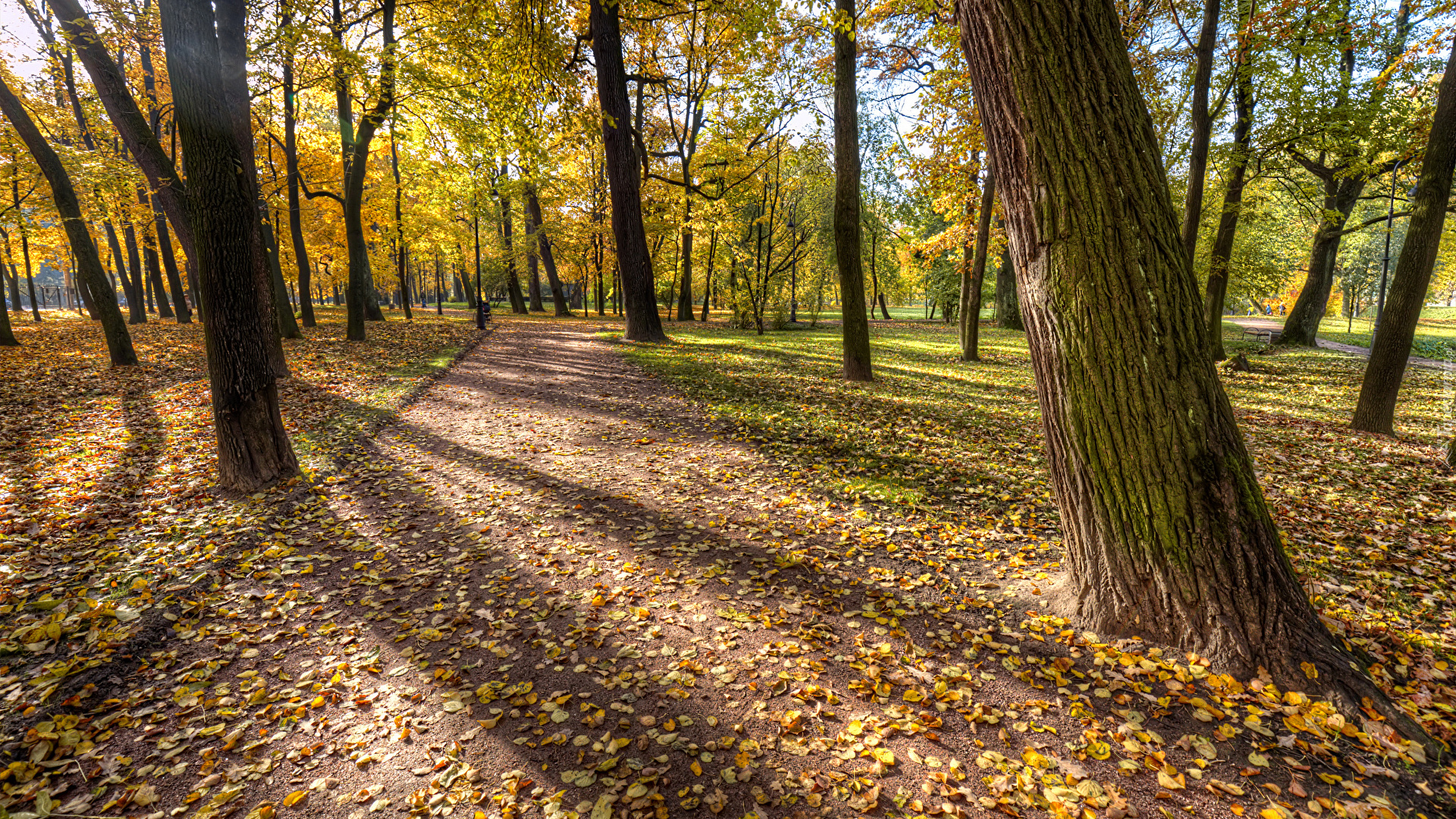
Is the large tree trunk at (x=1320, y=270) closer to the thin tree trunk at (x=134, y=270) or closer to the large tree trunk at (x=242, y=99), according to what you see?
the large tree trunk at (x=242, y=99)

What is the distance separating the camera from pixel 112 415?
8.33 m

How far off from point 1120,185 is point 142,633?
608 centimetres

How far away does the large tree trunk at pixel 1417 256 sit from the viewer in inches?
256

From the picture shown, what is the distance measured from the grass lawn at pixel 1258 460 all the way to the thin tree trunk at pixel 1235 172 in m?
2.09

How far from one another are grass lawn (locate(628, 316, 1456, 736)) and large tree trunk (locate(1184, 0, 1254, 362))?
2067mm

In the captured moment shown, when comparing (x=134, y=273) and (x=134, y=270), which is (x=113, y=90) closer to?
(x=134, y=273)

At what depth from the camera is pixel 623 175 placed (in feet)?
51.4

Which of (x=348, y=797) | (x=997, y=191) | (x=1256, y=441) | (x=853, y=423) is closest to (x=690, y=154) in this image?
(x=853, y=423)

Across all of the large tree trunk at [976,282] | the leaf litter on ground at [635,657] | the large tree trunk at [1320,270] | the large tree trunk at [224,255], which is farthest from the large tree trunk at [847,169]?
the large tree trunk at [1320,270]

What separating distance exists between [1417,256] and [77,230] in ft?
71.1

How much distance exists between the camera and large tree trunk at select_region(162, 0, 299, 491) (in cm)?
521

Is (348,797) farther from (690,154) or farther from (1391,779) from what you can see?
(690,154)

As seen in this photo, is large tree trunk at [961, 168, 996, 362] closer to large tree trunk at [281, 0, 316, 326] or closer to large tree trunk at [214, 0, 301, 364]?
large tree trunk at [214, 0, 301, 364]

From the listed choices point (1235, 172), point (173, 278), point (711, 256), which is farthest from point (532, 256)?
point (1235, 172)
